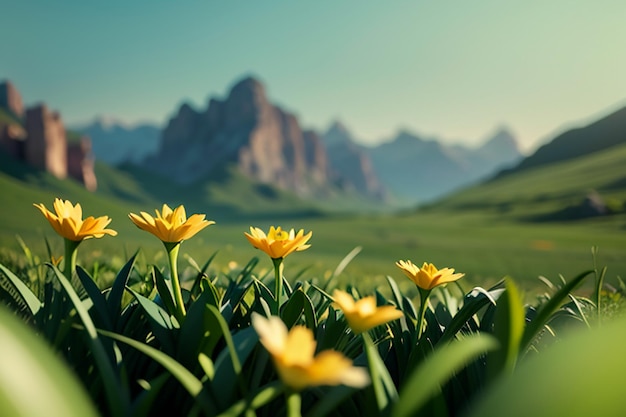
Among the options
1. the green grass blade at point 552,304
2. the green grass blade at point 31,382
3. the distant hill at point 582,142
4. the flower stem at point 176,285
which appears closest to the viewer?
the green grass blade at point 31,382

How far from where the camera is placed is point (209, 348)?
1.35m

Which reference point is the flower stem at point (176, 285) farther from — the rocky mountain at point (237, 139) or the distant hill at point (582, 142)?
the rocky mountain at point (237, 139)

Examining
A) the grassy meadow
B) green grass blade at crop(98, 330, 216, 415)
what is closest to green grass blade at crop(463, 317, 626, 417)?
the grassy meadow

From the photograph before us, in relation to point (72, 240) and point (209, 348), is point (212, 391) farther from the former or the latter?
point (72, 240)

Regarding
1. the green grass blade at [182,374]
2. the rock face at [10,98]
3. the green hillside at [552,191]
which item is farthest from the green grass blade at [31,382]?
the rock face at [10,98]

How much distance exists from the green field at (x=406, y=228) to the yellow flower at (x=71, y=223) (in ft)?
1.97

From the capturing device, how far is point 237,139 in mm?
181000

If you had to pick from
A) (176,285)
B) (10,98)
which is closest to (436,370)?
(176,285)

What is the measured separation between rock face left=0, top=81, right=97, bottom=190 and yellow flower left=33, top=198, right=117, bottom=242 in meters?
86.0

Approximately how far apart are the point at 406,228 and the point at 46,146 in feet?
210

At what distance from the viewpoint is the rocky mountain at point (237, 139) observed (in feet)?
590

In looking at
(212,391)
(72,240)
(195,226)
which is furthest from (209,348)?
(72,240)

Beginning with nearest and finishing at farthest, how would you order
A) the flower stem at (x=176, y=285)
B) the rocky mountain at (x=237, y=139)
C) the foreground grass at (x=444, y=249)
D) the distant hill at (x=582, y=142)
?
the flower stem at (x=176, y=285)
the foreground grass at (x=444, y=249)
the distant hill at (x=582, y=142)
the rocky mountain at (x=237, y=139)

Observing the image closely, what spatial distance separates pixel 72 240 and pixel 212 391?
73 centimetres
